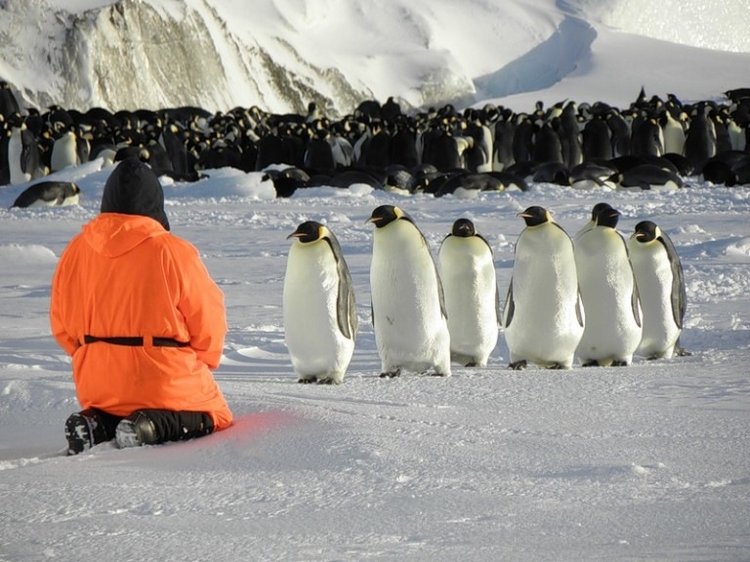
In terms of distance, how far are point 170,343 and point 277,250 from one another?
6.92m

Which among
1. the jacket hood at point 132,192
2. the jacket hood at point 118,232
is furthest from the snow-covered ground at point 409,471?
the jacket hood at point 132,192

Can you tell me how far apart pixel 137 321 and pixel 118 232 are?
26 centimetres

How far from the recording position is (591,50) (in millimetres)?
38906

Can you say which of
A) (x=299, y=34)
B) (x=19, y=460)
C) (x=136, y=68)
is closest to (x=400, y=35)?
(x=299, y=34)

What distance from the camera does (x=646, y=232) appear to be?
21.5 feet

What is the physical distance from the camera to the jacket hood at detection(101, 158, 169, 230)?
13.2 feet

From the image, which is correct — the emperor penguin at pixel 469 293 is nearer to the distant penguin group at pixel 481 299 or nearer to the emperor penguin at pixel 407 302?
the distant penguin group at pixel 481 299

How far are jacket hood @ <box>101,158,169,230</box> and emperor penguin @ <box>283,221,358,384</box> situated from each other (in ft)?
5.12

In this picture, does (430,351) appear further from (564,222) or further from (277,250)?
(564,222)

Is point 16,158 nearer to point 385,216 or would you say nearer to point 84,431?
point 385,216

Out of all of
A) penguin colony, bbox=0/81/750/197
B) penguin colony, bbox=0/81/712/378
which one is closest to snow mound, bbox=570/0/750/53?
penguin colony, bbox=0/81/712/378

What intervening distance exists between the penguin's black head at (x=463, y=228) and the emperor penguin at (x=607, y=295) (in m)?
0.53

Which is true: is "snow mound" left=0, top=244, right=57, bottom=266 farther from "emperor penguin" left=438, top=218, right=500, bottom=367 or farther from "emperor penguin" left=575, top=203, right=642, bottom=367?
"emperor penguin" left=575, top=203, right=642, bottom=367

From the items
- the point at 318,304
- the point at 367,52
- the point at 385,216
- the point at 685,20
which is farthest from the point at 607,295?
Answer: the point at 685,20
